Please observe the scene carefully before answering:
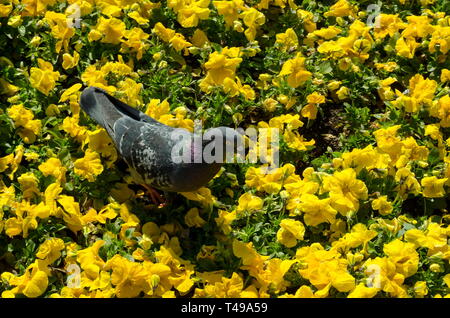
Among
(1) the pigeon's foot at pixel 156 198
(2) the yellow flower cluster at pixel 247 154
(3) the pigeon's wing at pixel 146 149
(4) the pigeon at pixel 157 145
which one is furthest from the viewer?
(1) the pigeon's foot at pixel 156 198

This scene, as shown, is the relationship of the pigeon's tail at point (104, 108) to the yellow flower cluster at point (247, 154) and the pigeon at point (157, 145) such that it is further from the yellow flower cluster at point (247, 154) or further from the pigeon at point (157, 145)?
the yellow flower cluster at point (247, 154)

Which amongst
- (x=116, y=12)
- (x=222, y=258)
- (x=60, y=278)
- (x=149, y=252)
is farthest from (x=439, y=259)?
(x=116, y=12)

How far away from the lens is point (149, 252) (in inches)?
144

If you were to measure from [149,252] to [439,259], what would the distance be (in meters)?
1.46

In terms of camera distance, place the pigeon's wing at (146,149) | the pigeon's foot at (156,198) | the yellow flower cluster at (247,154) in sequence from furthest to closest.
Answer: the pigeon's foot at (156,198)
the yellow flower cluster at (247,154)
the pigeon's wing at (146,149)


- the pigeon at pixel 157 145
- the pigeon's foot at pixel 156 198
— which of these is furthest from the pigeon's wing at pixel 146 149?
the pigeon's foot at pixel 156 198

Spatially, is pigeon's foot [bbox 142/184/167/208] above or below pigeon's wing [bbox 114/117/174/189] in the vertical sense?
below

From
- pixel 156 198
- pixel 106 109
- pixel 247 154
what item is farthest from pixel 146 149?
pixel 247 154

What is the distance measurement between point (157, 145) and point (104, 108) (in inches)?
17.8

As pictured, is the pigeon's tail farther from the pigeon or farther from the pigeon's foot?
the pigeon's foot

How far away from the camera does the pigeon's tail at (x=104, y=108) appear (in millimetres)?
3818

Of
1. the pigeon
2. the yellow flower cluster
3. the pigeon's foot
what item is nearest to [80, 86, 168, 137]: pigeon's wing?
the pigeon

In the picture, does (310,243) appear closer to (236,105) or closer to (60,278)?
(236,105)

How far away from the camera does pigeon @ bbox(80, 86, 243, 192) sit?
3406 millimetres
